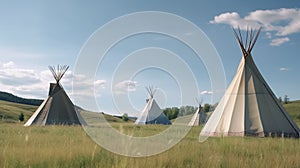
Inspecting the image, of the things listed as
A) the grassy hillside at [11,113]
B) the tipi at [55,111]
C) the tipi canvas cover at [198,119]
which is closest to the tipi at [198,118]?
the tipi canvas cover at [198,119]

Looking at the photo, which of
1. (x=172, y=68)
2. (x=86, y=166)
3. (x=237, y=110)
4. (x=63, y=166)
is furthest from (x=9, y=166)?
(x=237, y=110)

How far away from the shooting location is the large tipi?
13180 millimetres

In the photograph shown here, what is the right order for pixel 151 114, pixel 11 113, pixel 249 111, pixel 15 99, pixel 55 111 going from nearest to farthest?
pixel 249 111 < pixel 55 111 < pixel 151 114 < pixel 11 113 < pixel 15 99

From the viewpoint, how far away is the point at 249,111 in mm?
13594

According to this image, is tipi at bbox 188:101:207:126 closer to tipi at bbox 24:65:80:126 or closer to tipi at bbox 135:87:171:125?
tipi at bbox 135:87:171:125

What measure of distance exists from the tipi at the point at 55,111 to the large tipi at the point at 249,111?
12.3m

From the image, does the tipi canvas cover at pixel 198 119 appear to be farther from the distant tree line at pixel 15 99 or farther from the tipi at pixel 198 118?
the distant tree line at pixel 15 99

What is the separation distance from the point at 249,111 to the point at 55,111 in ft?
47.8

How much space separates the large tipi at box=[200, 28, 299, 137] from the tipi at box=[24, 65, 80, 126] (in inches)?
484

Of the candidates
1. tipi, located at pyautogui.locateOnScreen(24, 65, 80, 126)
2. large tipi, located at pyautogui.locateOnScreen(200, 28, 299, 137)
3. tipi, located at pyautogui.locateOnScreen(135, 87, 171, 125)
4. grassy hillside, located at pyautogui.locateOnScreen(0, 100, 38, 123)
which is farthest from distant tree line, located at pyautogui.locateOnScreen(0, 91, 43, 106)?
large tipi, located at pyautogui.locateOnScreen(200, 28, 299, 137)

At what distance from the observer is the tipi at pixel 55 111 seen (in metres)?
22.5

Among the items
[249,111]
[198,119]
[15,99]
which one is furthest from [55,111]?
[15,99]

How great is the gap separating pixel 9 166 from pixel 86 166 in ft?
3.00

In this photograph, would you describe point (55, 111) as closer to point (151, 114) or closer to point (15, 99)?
point (151, 114)
